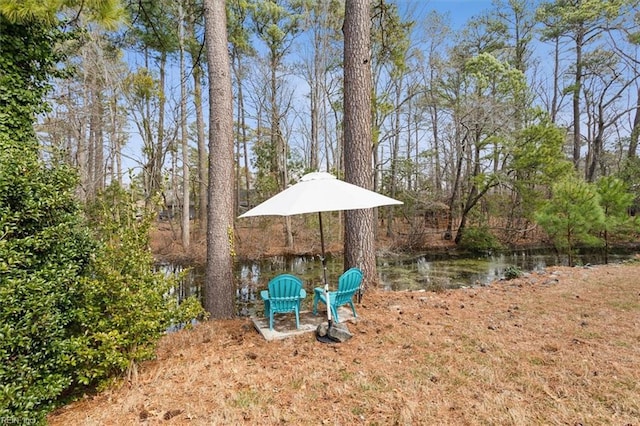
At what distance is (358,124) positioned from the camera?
5.03 m

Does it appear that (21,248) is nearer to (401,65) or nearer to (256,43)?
(401,65)

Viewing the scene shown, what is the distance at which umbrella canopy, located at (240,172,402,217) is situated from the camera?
2975mm

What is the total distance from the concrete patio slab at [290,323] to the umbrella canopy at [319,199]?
140 centimetres

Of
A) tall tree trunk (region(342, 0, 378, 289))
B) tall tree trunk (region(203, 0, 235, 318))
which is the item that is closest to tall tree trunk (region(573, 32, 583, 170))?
tall tree trunk (region(342, 0, 378, 289))

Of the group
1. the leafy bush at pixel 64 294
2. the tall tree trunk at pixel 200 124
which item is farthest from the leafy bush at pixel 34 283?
the tall tree trunk at pixel 200 124

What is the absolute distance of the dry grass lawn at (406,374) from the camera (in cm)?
210

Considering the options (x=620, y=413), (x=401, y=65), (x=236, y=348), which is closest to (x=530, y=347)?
(x=620, y=413)

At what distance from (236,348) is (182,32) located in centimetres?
1092

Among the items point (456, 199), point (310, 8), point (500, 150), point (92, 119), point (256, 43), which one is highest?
point (310, 8)

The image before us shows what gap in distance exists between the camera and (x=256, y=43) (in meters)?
12.9

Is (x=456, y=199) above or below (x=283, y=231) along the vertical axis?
above

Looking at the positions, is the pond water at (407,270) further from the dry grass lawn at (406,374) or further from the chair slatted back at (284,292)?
the dry grass lawn at (406,374)

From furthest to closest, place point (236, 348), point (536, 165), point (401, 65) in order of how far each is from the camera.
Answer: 1. point (536, 165)
2. point (401, 65)
3. point (236, 348)

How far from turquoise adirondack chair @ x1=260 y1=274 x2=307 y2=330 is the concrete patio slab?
3.9 inches
